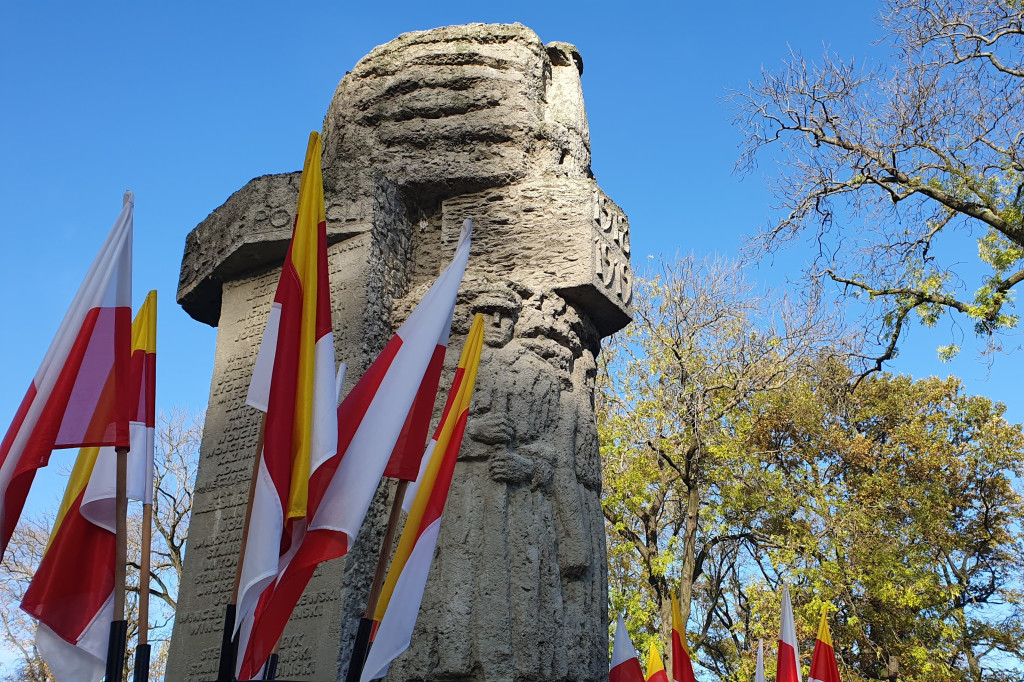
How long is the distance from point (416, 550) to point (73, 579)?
130cm

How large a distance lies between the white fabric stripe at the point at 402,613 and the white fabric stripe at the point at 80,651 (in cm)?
97

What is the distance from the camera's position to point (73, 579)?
3.61 metres

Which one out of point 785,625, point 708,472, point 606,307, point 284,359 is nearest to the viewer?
point 284,359

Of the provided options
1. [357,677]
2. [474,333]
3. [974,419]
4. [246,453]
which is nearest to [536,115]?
[474,333]

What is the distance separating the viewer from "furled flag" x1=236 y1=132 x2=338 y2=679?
3248 mm

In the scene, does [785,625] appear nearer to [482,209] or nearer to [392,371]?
[482,209]

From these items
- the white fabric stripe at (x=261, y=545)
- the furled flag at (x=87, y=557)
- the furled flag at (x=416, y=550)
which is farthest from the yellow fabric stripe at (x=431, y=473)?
the furled flag at (x=87, y=557)

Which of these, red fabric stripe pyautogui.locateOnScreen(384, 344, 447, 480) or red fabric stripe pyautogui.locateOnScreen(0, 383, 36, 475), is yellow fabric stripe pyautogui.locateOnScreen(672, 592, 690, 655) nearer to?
red fabric stripe pyautogui.locateOnScreen(384, 344, 447, 480)

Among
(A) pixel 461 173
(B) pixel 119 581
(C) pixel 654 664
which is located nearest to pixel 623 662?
(C) pixel 654 664

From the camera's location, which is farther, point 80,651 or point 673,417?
point 673,417

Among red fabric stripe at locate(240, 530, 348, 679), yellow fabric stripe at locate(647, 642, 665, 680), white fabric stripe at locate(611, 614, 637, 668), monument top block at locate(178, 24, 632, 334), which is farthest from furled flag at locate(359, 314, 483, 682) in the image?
yellow fabric stripe at locate(647, 642, 665, 680)

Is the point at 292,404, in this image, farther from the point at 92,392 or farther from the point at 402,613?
the point at 402,613

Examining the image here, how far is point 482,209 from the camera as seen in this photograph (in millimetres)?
6258

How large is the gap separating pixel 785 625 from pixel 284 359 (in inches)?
237
